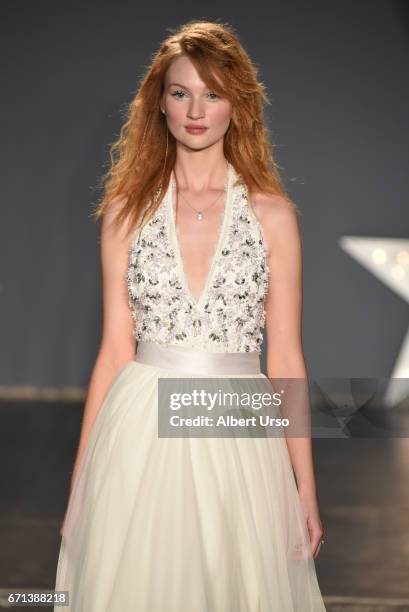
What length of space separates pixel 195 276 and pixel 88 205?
6243 mm

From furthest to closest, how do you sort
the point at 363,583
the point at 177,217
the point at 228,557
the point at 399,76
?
the point at 399,76 < the point at 363,583 < the point at 177,217 < the point at 228,557

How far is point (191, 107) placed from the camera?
1873mm

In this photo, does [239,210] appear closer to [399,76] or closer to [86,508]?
[86,508]

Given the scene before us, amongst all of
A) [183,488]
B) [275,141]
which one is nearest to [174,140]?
[183,488]

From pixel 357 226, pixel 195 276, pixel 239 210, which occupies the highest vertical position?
pixel 239 210

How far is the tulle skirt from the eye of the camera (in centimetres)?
168

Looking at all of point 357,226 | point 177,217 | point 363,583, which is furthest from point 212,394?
point 357,226

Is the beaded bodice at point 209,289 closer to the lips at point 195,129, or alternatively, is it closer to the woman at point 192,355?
the woman at point 192,355

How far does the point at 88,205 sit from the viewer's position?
8.01 metres

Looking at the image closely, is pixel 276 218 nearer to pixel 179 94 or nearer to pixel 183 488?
pixel 179 94

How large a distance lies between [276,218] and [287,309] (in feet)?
0.56

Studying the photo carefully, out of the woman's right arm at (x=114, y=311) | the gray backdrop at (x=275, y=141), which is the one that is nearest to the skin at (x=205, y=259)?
the woman's right arm at (x=114, y=311)

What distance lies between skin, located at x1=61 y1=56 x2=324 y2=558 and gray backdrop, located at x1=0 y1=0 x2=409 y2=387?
590 cm

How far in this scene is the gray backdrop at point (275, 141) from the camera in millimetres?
7730
